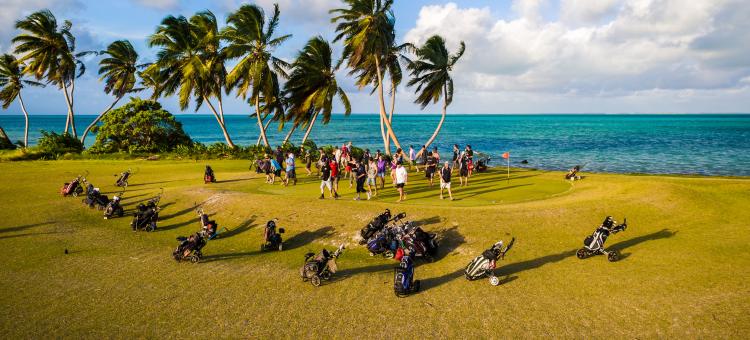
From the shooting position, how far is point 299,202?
59.3 ft

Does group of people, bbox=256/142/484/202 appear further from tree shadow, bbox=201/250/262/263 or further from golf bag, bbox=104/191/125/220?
golf bag, bbox=104/191/125/220

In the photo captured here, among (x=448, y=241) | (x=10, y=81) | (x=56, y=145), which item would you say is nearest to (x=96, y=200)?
(x=448, y=241)

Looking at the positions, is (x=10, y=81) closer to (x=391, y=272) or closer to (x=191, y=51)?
(x=191, y=51)

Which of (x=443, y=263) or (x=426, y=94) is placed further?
(x=426, y=94)

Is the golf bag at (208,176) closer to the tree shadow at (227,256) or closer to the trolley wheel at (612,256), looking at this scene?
the tree shadow at (227,256)

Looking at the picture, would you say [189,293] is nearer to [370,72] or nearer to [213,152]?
[370,72]

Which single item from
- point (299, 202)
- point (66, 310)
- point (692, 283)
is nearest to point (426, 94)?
point (299, 202)

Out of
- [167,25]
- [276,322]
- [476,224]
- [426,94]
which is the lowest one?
[276,322]

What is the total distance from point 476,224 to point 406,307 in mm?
5522

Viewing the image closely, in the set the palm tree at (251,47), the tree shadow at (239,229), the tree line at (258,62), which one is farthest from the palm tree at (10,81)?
the tree shadow at (239,229)

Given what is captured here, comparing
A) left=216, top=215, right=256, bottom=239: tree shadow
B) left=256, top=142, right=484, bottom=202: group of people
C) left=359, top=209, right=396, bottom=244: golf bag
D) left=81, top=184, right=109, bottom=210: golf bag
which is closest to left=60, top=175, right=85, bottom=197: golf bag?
left=81, top=184, right=109, bottom=210: golf bag

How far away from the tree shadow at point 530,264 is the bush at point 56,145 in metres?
45.8

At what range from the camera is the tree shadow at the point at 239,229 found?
1616 cm

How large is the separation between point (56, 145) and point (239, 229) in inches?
1463
